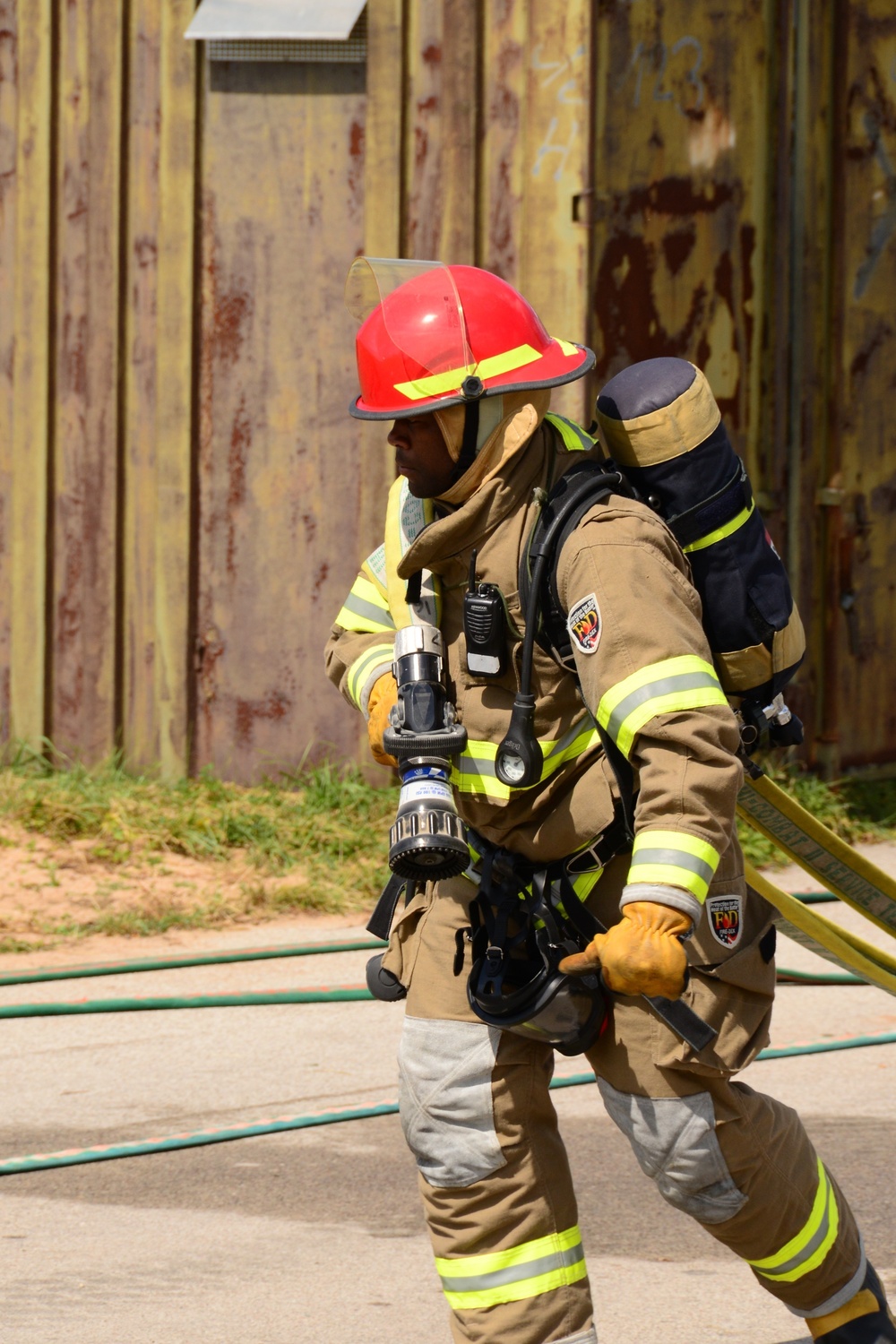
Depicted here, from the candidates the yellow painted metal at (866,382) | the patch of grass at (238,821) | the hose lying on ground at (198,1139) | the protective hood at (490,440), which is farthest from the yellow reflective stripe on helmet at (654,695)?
the yellow painted metal at (866,382)

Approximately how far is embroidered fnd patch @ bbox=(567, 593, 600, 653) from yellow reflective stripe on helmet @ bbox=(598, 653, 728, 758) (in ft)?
0.27

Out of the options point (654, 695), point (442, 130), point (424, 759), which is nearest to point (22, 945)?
point (424, 759)

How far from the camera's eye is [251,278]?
7680 millimetres

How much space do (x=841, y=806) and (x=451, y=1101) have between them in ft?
17.8

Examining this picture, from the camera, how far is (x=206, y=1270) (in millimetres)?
3742

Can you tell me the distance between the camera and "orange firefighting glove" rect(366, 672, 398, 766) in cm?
323

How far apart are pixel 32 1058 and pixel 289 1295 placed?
170 cm

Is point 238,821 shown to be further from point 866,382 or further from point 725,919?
point 725,919

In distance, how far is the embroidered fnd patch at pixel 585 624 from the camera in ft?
9.18

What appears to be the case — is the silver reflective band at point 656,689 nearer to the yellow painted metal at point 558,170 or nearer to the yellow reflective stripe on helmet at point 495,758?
the yellow reflective stripe on helmet at point 495,758

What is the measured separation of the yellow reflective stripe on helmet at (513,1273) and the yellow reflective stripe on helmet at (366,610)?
1.18 metres

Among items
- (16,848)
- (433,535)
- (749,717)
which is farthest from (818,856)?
(16,848)

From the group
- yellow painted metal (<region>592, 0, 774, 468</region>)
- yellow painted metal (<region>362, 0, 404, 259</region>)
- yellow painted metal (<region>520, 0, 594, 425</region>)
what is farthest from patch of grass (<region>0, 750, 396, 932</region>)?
yellow painted metal (<region>362, 0, 404, 259</region>)

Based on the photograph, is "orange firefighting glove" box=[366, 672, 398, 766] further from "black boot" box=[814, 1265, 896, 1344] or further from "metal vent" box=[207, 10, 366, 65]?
"metal vent" box=[207, 10, 366, 65]
